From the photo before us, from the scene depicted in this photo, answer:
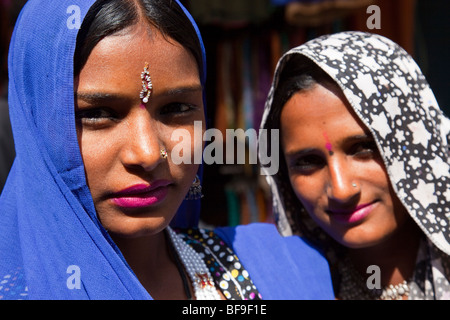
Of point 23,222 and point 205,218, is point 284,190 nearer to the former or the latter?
point 23,222

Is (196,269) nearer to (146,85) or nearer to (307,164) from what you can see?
(307,164)

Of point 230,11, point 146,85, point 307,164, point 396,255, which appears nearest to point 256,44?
point 230,11

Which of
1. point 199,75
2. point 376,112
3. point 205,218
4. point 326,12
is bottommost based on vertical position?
point 205,218

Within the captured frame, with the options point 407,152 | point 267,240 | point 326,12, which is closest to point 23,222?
point 267,240

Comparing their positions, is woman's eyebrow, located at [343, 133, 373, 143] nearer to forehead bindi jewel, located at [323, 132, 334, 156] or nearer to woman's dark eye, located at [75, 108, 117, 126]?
forehead bindi jewel, located at [323, 132, 334, 156]

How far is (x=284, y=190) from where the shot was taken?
210 centimetres

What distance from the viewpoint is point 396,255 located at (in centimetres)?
192

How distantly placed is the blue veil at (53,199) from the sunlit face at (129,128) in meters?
0.04

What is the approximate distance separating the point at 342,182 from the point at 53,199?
0.90 meters

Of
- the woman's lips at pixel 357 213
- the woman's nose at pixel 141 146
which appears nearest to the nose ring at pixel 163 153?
the woman's nose at pixel 141 146

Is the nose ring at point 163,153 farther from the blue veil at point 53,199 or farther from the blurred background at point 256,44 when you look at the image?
the blurred background at point 256,44

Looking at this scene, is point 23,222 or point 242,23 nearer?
point 23,222

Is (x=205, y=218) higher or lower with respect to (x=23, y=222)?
lower
